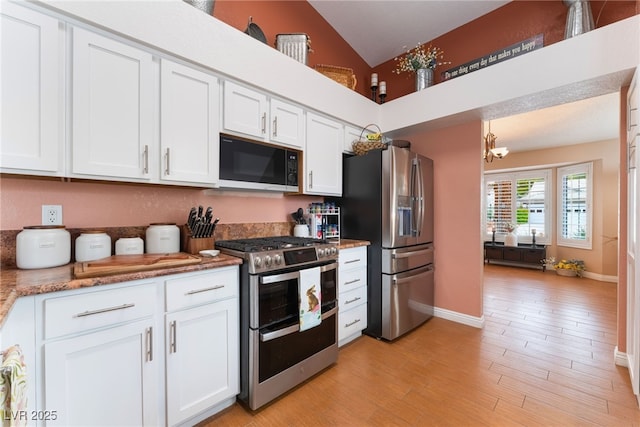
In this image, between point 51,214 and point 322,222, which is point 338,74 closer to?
point 322,222

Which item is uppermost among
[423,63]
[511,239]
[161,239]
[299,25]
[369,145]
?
[299,25]

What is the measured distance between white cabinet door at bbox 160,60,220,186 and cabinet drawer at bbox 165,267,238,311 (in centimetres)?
69

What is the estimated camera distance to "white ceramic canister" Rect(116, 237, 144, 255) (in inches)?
66.6

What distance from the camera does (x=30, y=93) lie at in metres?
1.29

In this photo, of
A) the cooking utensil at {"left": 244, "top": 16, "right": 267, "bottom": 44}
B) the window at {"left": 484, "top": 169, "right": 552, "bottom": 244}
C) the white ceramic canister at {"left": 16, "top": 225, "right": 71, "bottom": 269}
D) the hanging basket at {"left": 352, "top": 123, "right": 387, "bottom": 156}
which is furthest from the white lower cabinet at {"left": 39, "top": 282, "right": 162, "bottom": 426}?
the window at {"left": 484, "top": 169, "right": 552, "bottom": 244}

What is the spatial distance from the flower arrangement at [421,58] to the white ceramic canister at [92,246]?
3.42 meters

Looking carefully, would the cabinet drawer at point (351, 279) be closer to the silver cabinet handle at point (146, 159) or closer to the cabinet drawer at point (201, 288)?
the cabinet drawer at point (201, 288)

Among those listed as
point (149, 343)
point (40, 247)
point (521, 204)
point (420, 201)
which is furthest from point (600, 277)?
point (40, 247)

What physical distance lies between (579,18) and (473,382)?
9.82 feet

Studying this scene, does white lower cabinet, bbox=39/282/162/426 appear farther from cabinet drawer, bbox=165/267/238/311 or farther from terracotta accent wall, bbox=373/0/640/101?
terracotta accent wall, bbox=373/0/640/101

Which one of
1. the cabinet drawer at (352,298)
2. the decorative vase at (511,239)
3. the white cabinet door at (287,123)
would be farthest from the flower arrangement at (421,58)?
the decorative vase at (511,239)

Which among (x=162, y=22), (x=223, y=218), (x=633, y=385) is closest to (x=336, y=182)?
(x=223, y=218)

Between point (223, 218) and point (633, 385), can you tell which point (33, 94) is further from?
point (633, 385)

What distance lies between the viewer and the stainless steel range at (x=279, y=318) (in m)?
1.65
